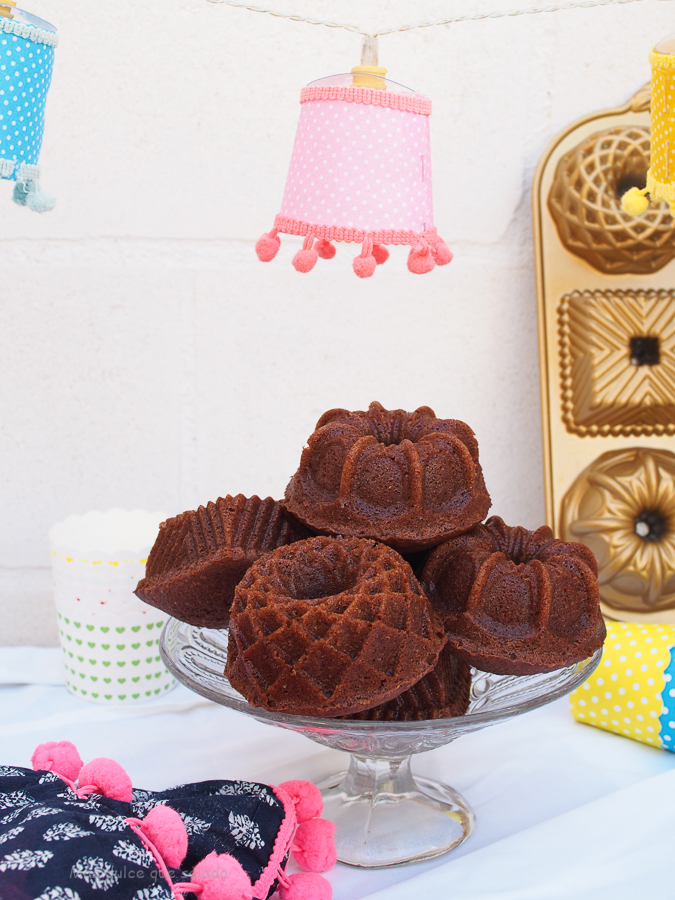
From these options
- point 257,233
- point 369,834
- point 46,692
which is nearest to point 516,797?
point 369,834

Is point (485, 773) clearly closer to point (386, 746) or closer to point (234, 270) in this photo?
point (386, 746)

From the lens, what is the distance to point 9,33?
744 millimetres

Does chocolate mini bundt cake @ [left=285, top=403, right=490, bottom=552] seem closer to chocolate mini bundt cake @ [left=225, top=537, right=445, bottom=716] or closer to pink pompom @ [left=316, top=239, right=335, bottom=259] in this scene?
chocolate mini bundt cake @ [left=225, top=537, right=445, bottom=716]

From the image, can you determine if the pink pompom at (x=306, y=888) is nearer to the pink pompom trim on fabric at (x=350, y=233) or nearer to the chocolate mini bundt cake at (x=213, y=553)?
the chocolate mini bundt cake at (x=213, y=553)

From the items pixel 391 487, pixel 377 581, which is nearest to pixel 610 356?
pixel 391 487

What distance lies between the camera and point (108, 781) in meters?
0.73

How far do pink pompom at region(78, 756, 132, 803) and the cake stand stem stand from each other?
209mm

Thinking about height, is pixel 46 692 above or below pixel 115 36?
below

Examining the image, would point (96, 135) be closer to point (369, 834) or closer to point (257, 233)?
point (257, 233)

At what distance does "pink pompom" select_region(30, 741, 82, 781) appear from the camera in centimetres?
79

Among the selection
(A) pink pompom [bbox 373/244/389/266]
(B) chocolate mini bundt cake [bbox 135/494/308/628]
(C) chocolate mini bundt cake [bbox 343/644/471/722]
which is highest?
(A) pink pompom [bbox 373/244/389/266]

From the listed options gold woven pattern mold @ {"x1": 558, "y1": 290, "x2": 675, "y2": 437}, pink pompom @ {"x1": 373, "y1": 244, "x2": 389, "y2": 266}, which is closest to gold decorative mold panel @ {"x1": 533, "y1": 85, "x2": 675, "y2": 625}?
gold woven pattern mold @ {"x1": 558, "y1": 290, "x2": 675, "y2": 437}

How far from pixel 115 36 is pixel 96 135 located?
0.44ft

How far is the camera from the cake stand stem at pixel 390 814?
0.80 m
